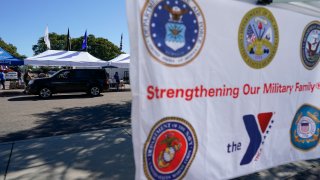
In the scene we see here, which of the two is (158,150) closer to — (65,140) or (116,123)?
(65,140)

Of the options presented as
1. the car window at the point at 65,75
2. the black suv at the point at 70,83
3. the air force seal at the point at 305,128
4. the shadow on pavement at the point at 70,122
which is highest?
the car window at the point at 65,75

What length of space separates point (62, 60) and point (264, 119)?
18.0 metres

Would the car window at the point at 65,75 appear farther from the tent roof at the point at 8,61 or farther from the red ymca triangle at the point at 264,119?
the red ymca triangle at the point at 264,119

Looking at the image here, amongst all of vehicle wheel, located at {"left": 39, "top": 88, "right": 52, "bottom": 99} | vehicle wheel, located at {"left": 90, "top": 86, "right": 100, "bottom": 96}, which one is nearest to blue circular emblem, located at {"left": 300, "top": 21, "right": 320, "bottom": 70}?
vehicle wheel, located at {"left": 39, "top": 88, "right": 52, "bottom": 99}

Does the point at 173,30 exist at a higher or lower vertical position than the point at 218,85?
higher

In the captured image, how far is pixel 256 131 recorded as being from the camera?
3.05 metres

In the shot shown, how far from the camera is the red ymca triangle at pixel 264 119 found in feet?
9.98

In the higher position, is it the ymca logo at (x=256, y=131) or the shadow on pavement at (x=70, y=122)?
the ymca logo at (x=256, y=131)

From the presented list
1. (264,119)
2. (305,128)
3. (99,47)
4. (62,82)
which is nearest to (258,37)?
(264,119)

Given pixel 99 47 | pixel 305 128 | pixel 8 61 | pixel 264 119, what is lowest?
pixel 305 128

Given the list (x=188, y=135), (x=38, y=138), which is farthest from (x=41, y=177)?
(x=188, y=135)

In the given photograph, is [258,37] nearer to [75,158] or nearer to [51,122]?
[75,158]

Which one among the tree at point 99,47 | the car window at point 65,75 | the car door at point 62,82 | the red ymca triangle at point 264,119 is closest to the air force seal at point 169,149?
the red ymca triangle at point 264,119

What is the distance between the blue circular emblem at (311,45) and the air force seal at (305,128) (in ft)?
1.81
